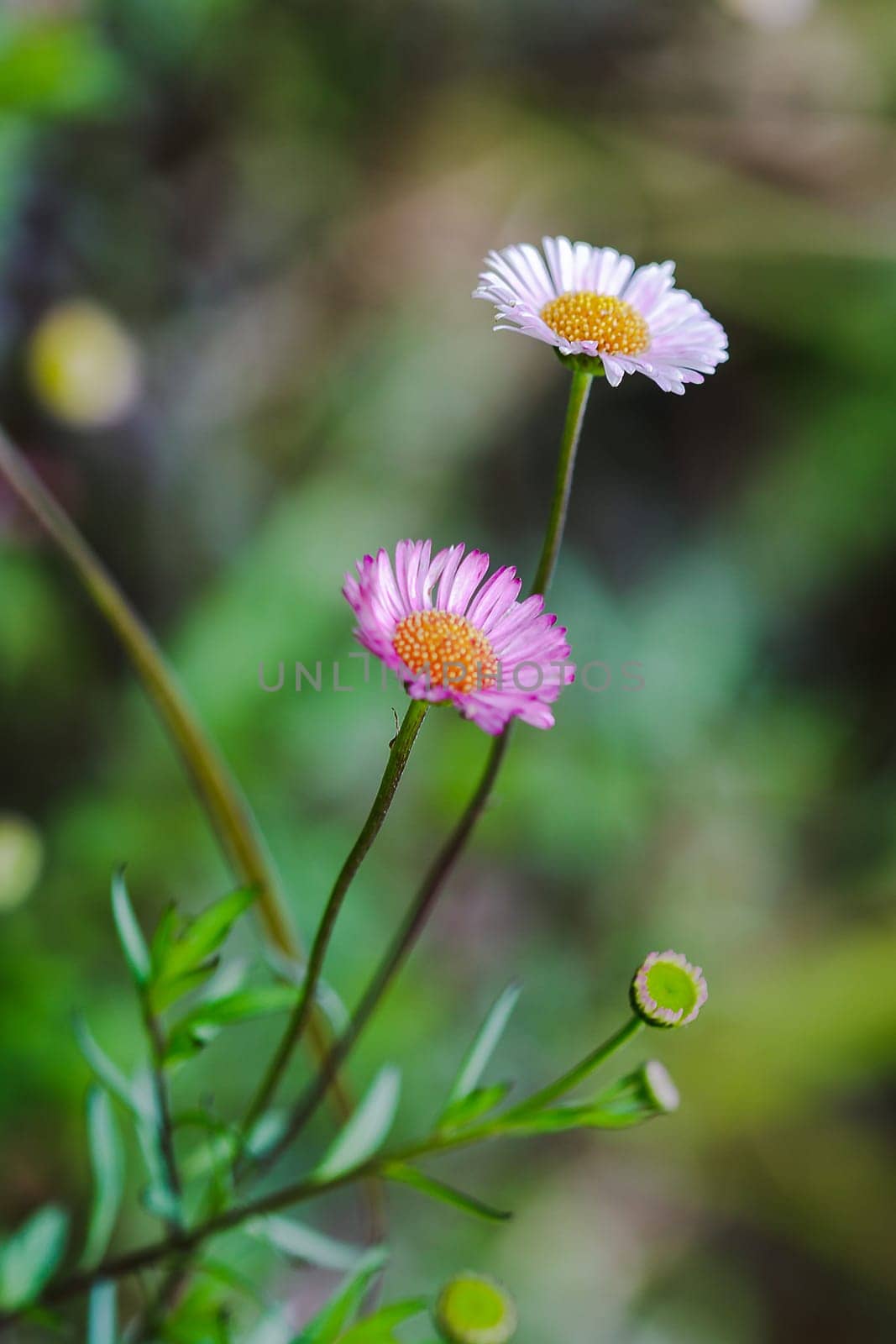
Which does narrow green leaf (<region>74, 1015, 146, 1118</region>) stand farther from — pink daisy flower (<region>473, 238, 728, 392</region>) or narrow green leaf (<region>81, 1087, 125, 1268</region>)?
pink daisy flower (<region>473, 238, 728, 392</region>)

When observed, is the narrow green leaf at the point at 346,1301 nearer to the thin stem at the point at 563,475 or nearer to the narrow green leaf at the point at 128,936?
the narrow green leaf at the point at 128,936

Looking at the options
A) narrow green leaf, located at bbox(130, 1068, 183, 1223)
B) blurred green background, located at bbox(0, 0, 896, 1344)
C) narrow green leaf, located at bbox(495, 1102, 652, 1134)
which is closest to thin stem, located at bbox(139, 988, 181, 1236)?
narrow green leaf, located at bbox(130, 1068, 183, 1223)

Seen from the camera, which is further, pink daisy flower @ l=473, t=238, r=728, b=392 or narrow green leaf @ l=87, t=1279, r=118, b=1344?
narrow green leaf @ l=87, t=1279, r=118, b=1344

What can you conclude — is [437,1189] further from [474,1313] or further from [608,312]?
[608,312]

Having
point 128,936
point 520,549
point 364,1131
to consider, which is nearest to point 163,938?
point 128,936

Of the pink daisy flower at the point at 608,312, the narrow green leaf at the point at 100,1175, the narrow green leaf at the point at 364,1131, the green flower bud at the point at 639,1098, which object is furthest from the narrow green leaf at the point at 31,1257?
the pink daisy flower at the point at 608,312

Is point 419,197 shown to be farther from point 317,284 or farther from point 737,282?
point 737,282

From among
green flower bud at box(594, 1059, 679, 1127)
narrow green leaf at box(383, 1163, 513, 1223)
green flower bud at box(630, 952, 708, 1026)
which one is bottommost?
narrow green leaf at box(383, 1163, 513, 1223)

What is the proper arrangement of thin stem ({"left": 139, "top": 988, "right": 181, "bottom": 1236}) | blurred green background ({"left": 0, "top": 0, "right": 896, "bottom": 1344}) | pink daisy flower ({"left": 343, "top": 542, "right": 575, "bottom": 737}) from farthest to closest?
blurred green background ({"left": 0, "top": 0, "right": 896, "bottom": 1344}) < thin stem ({"left": 139, "top": 988, "right": 181, "bottom": 1236}) < pink daisy flower ({"left": 343, "top": 542, "right": 575, "bottom": 737})
